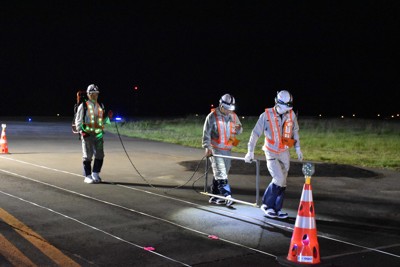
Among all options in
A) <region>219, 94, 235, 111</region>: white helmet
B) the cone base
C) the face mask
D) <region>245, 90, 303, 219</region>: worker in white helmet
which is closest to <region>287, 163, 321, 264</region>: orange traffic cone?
the cone base

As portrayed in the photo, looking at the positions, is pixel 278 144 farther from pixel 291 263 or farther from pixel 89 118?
pixel 89 118

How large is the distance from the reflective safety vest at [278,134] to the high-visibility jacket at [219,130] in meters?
1.23

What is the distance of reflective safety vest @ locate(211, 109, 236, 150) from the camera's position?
9.59m

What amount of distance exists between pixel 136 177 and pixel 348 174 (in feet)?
16.8

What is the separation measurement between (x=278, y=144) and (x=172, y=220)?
1.93 metres

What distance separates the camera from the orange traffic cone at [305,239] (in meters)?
6.08

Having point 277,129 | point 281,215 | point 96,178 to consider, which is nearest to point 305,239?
point 281,215

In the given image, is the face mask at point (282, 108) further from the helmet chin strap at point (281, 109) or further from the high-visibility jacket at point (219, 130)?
the high-visibility jacket at point (219, 130)

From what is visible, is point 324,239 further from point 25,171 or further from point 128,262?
point 25,171

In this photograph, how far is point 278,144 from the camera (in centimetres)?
845

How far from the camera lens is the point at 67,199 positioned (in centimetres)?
972

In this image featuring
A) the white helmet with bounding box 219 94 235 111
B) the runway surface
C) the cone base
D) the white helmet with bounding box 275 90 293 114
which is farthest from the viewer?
the white helmet with bounding box 219 94 235 111

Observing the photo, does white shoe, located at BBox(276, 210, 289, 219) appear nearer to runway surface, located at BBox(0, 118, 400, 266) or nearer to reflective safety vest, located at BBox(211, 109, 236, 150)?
runway surface, located at BBox(0, 118, 400, 266)

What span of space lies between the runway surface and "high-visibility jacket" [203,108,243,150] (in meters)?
1.04
